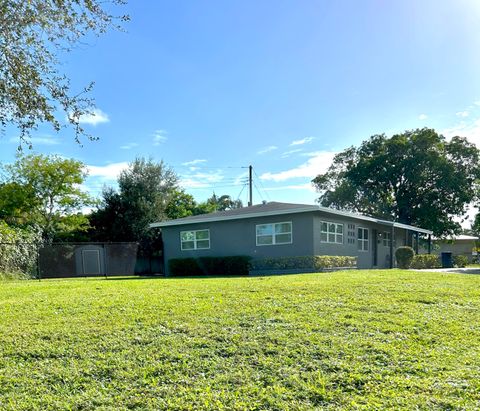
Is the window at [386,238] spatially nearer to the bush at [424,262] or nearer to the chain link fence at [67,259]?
the bush at [424,262]

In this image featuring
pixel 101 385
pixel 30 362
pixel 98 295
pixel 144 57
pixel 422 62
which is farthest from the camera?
pixel 422 62

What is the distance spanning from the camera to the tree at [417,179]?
34.3 m

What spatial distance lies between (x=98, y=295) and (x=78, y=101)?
364 cm

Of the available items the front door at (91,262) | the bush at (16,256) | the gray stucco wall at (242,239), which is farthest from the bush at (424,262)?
the bush at (16,256)

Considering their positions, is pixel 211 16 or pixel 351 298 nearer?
pixel 351 298

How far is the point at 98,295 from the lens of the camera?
7992mm

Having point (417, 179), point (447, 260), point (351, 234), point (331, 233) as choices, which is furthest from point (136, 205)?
point (417, 179)

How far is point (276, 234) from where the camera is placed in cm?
1777

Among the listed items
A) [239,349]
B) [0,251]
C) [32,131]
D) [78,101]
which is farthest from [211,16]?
[0,251]

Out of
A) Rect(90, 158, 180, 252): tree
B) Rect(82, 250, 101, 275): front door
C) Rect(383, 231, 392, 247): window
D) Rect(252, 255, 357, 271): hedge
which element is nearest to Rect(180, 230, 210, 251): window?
Rect(252, 255, 357, 271): hedge

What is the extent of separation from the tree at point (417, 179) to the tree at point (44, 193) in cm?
2440

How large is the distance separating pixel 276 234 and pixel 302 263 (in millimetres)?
2001

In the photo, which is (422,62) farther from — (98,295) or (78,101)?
(98,295)

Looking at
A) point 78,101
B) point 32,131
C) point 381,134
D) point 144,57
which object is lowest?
point 32,131
